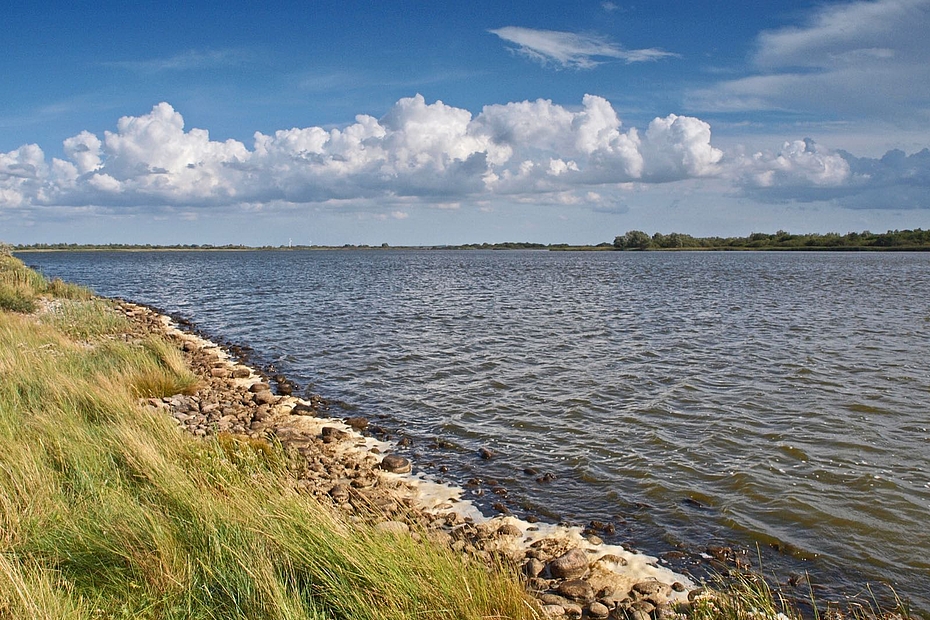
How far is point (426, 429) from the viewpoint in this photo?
42.1ft

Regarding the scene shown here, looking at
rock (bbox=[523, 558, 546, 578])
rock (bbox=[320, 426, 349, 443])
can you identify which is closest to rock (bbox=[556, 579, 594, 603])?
rock (bbox=[523, 558, 546, 578])

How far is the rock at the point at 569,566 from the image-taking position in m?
6.86

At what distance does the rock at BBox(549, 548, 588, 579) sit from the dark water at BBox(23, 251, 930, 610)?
45.1 inches

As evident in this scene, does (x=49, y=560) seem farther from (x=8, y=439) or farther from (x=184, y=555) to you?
(x=8, y=439)

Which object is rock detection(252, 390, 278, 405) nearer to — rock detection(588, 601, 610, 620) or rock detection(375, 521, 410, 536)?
rock detection(375, 521, 410, 536)

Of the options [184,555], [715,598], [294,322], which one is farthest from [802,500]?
[294,322]

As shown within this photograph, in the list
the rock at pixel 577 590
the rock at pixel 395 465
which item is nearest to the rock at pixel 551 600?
the rock at pixel 577 590

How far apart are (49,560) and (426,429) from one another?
8.31m

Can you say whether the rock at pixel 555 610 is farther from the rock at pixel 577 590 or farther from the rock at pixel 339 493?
the rock at pixel 339 493

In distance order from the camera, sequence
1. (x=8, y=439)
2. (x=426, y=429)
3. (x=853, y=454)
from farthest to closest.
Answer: (x=426, y=429)
(x=853, y=454)
(x=8, y=439)

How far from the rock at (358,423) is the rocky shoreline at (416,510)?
0.8 inches

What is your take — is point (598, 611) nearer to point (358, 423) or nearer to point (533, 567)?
point (533, 567)

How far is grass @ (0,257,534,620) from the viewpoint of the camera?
4543 millimetres

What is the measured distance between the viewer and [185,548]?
521 centimetres
